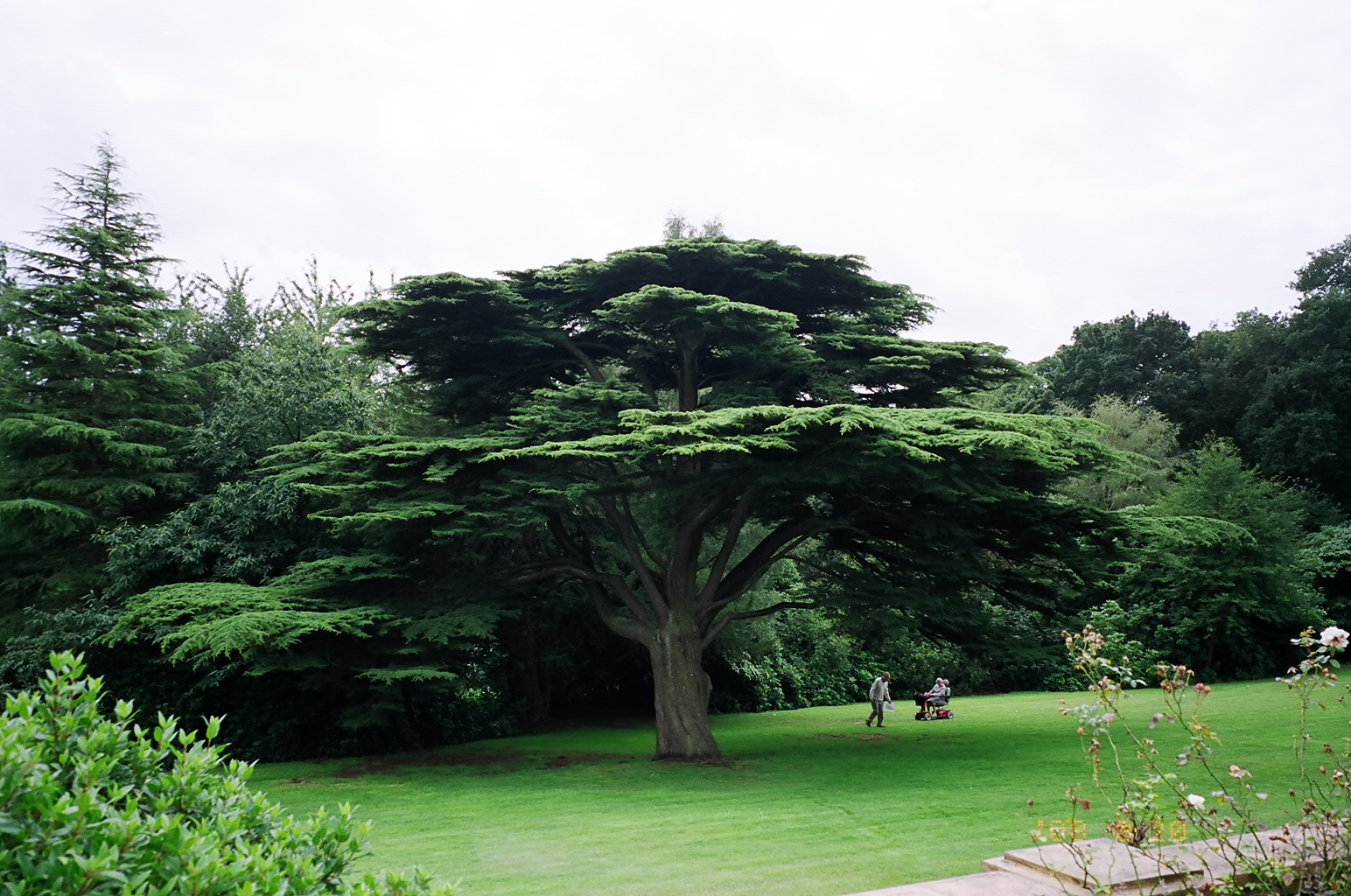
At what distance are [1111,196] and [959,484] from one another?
7.84 m

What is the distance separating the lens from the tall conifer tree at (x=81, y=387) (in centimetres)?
1659

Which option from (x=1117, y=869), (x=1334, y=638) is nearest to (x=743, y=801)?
(x=1117, y=869)

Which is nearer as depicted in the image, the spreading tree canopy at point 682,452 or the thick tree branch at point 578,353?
the spreading tree canopy at point 682,452

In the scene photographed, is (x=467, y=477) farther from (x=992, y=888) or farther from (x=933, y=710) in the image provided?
(x=933, y=710)

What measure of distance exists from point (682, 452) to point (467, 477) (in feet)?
14.4

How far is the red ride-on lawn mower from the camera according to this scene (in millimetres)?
20953

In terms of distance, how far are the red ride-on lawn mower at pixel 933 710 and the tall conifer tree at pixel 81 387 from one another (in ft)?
55.5

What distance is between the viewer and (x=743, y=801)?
11.0 meters

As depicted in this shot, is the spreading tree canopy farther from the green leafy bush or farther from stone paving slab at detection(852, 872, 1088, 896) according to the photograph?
the green leafy bush

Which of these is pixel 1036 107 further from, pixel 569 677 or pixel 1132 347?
pixel 1132 347

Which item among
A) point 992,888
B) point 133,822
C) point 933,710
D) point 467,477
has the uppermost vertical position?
point 467,477

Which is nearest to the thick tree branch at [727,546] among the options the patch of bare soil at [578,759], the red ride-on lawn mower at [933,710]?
the patch of bare soil at [578,759]

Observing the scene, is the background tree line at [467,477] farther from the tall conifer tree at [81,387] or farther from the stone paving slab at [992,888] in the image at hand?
the stone paving slab at [992,888]

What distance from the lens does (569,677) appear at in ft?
75.8
